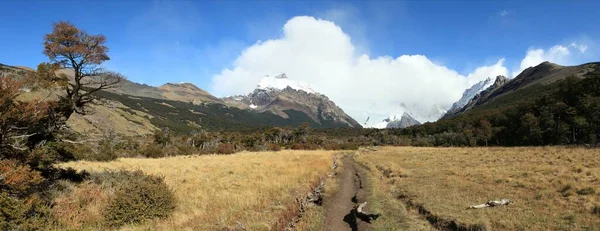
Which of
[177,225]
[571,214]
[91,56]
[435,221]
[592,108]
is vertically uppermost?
[592,108]

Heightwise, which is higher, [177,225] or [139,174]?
[139,174]

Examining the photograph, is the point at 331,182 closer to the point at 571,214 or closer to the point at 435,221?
the point at 435,221

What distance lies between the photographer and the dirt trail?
1584 cm

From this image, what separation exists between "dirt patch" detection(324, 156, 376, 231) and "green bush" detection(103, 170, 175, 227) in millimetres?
8116

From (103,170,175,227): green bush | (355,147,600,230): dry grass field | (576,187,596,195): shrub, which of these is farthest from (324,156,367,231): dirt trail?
(576,187,596,195): shrub

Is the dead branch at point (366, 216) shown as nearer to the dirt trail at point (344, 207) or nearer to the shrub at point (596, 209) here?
the dirt trail at point (344, 207)

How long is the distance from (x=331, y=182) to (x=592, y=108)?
80.1 meters

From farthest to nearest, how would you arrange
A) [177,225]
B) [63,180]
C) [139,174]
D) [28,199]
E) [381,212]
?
[139,174]
[63,180]
[381,212]
[177,225]
[28,199]

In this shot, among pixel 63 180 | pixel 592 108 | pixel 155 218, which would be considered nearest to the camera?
pixel 155 218

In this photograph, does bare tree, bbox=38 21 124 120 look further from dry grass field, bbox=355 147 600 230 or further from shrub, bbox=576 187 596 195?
shrub, bbox=576 187 596 195

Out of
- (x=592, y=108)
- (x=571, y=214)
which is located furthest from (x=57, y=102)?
(x=592, y=108)

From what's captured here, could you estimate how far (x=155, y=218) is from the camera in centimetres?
1507

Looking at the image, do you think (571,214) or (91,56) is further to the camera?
(91,56)

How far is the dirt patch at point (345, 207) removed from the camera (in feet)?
52.0
